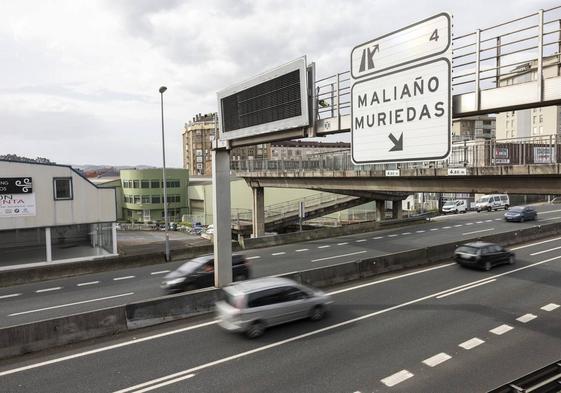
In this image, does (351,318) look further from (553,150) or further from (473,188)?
(553,150)

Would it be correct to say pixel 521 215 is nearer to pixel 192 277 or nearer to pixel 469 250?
pixel 469 250

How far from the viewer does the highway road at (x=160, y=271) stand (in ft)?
53.8

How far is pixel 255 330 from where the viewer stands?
1157 centimetres

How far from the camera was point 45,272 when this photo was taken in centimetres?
2192

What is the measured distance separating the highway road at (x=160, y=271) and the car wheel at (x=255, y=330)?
7.64 metres

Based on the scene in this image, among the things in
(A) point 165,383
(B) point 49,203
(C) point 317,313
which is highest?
(B) point 49,203

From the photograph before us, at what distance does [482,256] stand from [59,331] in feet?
62.0

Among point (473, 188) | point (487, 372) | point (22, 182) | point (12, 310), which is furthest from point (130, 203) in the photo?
point (487, 372)

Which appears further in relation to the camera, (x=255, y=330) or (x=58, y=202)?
(x=58, y=202)

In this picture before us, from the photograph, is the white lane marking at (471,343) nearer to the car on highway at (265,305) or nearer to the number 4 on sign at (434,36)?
the car on highway at (265,305)

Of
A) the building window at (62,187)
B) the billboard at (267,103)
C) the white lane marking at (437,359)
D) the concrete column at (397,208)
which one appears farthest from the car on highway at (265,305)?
the concrete column at (397,208)

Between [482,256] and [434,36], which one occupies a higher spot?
[434,36]

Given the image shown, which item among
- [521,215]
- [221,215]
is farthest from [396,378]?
[521,215]

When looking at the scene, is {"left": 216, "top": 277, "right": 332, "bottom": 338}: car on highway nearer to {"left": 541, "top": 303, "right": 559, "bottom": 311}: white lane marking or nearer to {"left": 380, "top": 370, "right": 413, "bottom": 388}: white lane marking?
{"left": 380, "top": 370, "right": 413, "bottom": 388}: white lane marking
